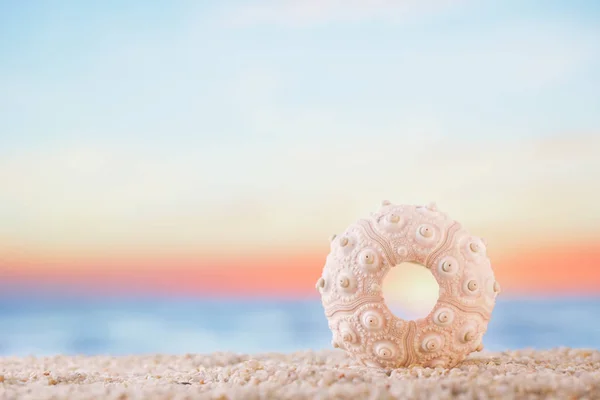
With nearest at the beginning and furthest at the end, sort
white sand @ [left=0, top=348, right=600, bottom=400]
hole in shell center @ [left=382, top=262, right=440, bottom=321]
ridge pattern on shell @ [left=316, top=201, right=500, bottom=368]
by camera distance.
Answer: white sand @ [left=0, top=348, right=600, bottom=400] < ridge pattern on shell @ [left=316, top=201, right=500, bottom=368] < hole in shell center @ [left=382, top=262, right=440, bottom=321]

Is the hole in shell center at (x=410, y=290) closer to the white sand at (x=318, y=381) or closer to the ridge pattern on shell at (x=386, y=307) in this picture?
A: the ridge pattern on shell at (x=386, y=307)

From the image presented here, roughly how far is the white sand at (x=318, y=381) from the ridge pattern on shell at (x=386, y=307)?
0.78 feet

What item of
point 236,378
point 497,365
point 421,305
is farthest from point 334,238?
point 497,365

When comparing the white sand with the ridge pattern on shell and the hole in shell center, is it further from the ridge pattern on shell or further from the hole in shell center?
the hole in shell center

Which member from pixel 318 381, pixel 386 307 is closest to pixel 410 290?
pixel 386 307

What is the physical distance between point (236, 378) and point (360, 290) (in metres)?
1.39

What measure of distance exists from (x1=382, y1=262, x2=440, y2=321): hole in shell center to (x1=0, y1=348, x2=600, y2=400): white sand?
0.58m

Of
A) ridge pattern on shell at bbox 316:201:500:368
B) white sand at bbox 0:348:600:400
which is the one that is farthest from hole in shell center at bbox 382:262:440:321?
white sand at bbox 0:348:600:400

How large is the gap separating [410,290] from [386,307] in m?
0.39

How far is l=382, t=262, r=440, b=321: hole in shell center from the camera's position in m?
6.06

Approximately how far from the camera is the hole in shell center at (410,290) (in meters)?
6.06

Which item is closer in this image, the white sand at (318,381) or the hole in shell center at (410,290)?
the white sand at (318,381)

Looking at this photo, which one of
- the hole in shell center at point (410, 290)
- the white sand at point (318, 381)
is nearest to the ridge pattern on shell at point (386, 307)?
the hole in shell center at point (410, 290)

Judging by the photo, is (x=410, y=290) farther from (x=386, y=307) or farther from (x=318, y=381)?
(x=318, y=381)
